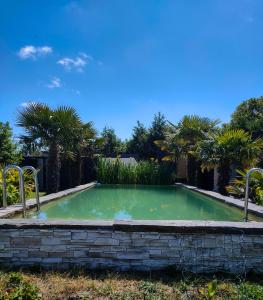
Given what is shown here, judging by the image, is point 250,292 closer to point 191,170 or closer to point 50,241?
point 50,241

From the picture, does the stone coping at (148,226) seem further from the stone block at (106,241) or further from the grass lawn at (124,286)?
the grass lawn at (124,286)

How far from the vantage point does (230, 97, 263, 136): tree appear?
2942 centimetres

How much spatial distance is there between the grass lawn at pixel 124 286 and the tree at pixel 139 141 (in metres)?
28.4

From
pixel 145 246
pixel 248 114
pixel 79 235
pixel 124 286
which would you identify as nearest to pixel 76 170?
pixel 79 235

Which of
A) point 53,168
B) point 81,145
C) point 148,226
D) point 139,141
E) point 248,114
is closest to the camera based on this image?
point 148,226

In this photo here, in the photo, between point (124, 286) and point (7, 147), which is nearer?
point (124, 286)

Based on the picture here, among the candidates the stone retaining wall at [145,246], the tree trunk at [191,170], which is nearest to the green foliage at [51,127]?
the tree trunk at [191,170]

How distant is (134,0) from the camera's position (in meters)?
8.98

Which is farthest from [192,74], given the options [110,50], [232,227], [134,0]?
[232,227]

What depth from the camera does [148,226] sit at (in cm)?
416

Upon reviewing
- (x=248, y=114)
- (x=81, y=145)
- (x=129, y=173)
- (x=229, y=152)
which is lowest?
(x=129, y=173)

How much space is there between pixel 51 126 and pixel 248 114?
25.3m

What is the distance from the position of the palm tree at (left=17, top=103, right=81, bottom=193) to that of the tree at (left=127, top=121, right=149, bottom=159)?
20.9 meters

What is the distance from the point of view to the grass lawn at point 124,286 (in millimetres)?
3328
